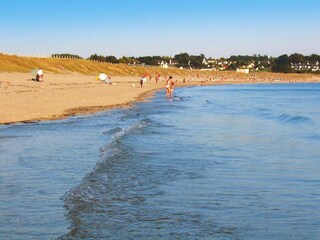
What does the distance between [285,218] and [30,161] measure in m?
5.93

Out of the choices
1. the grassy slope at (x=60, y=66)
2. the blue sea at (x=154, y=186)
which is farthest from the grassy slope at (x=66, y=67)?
the blue sea at (x=154, y=186)

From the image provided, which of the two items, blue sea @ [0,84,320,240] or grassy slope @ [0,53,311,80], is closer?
blue sea @ [0,84,320,240]

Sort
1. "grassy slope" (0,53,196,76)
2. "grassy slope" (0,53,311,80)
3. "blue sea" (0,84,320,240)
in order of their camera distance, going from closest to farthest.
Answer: "blue sea" (0,84,320,240) → "grassy slope" (0,53,196,76) → "grassy slope" (0,53,311,80)

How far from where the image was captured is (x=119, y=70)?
115 meters

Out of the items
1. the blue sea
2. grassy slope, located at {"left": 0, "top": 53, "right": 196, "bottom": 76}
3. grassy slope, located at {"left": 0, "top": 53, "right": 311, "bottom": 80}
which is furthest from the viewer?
grassy slope, located at {"left": 0, "top": 53, "right": 311, "bottom": 80}

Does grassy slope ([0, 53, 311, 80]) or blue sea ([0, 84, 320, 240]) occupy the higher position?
grassy slope ([0, 53, 311, 80])

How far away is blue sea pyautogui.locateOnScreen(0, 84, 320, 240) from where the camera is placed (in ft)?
21.3

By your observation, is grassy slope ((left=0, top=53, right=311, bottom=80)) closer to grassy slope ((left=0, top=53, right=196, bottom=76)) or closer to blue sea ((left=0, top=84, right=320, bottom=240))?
grassy slope ((left=0, top=53, right=196, bottom=76))

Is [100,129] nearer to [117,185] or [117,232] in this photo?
[117,185]

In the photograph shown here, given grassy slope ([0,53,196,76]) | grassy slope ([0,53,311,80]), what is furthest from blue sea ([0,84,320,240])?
grassy slope ([0,53,196,76])

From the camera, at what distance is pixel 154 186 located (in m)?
9.02

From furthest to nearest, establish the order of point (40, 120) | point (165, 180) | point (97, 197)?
1. point (40, 120)
2. point (165, 180)
3. point (97, 197)

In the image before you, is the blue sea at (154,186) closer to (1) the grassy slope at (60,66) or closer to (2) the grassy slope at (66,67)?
(2) the grassy slope at (66,67)

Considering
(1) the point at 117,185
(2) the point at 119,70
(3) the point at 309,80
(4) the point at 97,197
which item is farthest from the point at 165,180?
(3) the point at 309,80
